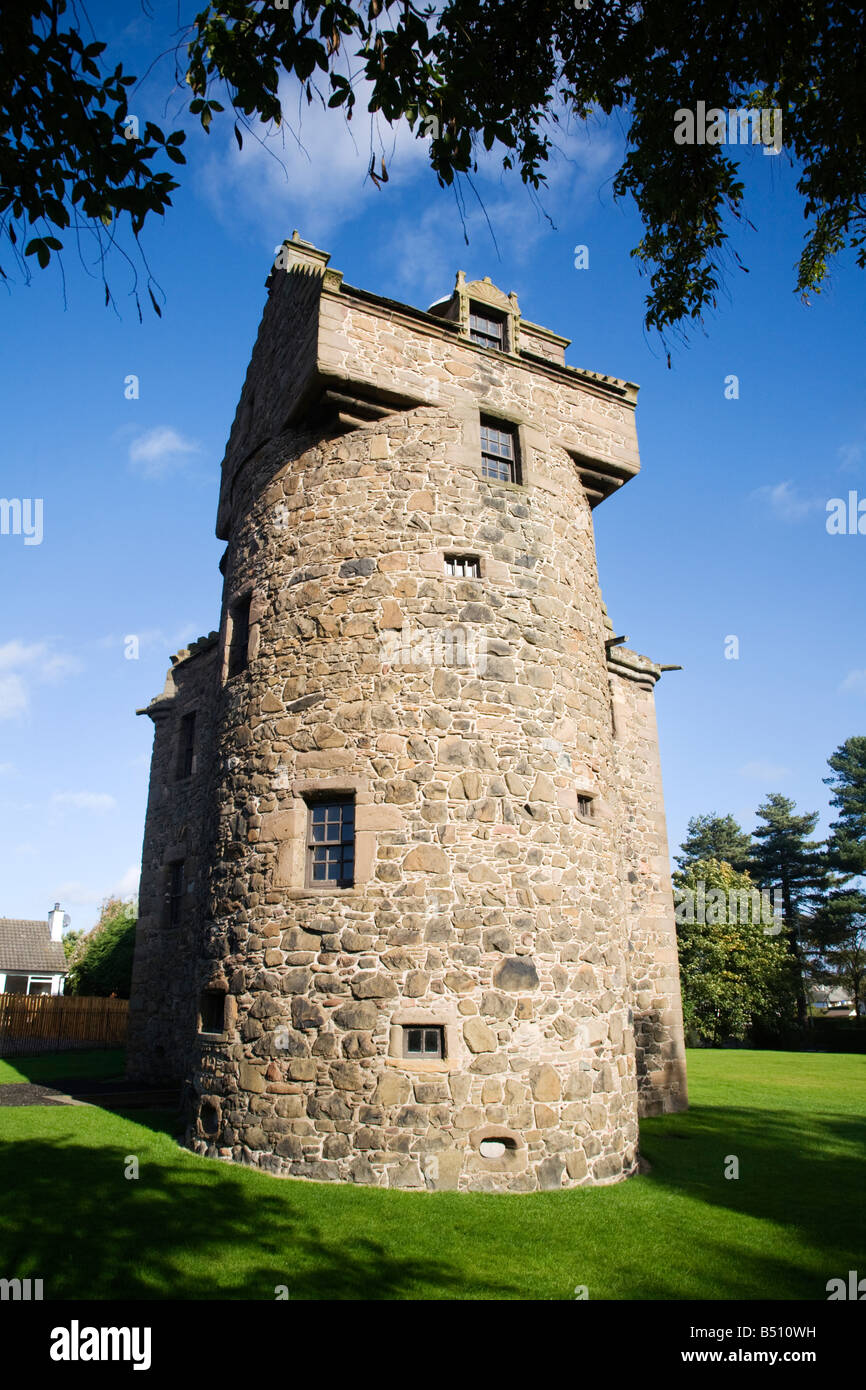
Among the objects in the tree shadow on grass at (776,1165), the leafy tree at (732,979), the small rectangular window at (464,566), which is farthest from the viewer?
the leafy tree at (732,979)

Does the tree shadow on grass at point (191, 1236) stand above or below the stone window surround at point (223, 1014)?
below

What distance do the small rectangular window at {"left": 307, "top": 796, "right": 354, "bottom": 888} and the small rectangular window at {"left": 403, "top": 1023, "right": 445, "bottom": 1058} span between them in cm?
180

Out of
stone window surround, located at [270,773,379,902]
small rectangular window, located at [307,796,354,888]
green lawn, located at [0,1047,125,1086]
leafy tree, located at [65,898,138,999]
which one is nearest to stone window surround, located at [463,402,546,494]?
stone window surround, located at [270,773,379,902]

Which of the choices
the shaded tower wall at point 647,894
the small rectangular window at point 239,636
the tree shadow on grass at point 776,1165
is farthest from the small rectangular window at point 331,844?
the shaded tower wall at point 647,894

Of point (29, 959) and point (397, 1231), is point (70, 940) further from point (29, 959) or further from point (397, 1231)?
point (397, 1231)

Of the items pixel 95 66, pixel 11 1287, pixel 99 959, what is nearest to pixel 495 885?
pixel 11 1287

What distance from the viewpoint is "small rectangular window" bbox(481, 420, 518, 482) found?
11.7 meters

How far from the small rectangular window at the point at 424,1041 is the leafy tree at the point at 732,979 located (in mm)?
30415

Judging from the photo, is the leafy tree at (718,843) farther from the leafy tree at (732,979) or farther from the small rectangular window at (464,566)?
the small rectangular window at (464,566)

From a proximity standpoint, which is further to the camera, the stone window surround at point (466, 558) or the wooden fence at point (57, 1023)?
the wooden fence at point (57, 1023)

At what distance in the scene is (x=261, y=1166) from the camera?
9055 mm

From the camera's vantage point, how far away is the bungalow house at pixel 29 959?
4869 cm

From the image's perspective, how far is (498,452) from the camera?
11.8 m
